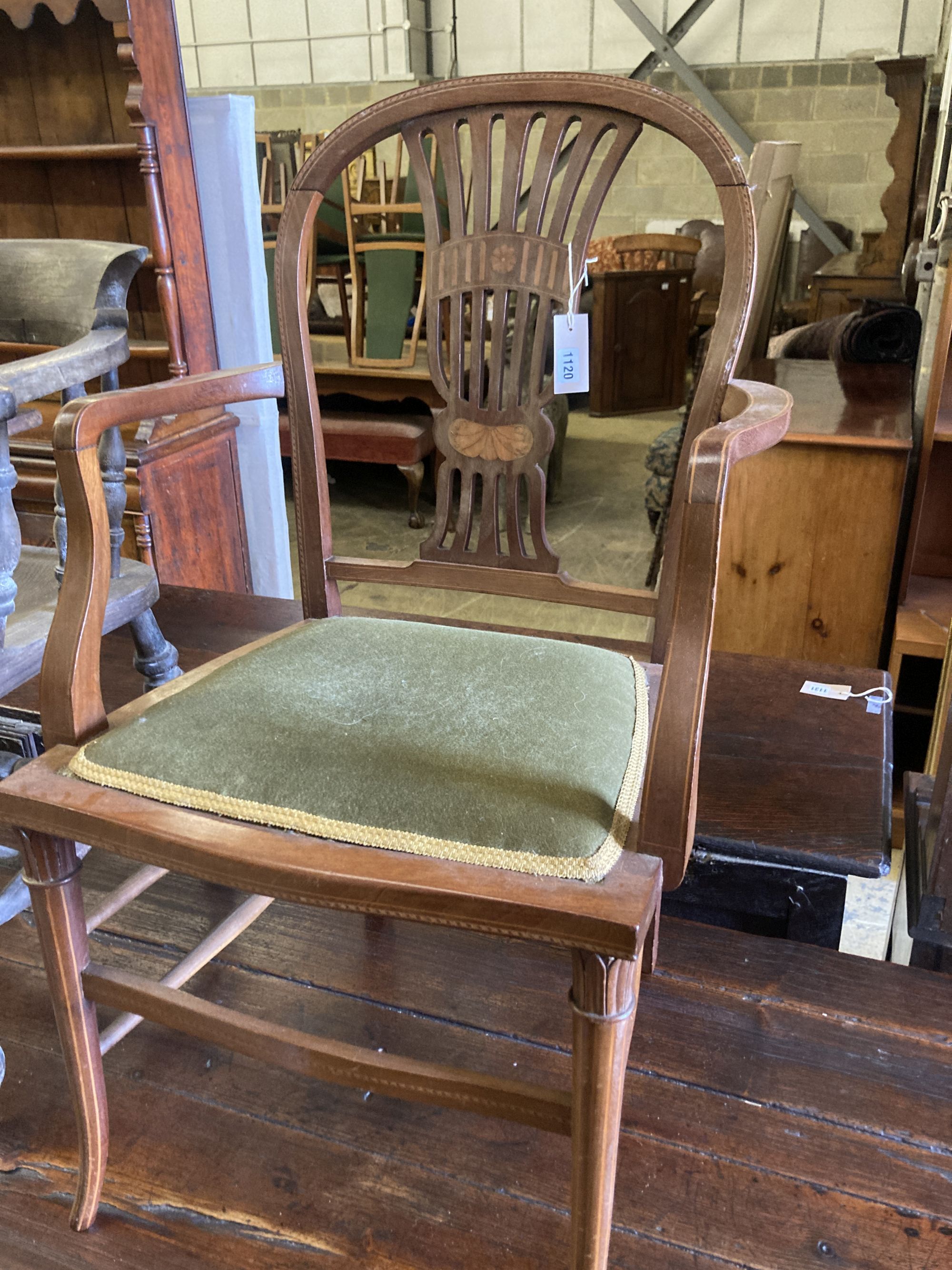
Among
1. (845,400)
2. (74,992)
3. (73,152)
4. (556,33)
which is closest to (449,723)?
(74,992)

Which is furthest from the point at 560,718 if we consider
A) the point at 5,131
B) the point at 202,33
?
the point at 202,33

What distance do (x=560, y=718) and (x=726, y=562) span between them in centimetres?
161

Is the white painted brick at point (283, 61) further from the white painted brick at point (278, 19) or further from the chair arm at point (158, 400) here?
the chair arm at point (158, 400)

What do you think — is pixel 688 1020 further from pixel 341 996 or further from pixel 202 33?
pixel 202 33

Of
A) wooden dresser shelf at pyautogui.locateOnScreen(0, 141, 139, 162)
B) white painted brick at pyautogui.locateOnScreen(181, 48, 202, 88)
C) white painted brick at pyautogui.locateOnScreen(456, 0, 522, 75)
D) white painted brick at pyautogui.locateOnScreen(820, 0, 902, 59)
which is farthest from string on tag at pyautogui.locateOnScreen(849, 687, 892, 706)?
white painted brick at pyautogui.locateOnScreen(181, 48, 202, 88)

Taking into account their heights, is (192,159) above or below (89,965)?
above

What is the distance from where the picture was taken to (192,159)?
2309 millimetres

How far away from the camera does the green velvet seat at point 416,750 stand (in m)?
0.73

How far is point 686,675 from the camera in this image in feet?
2.40

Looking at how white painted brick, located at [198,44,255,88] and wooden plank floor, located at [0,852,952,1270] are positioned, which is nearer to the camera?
wooden plank floor, located at [0,852,952,1270]

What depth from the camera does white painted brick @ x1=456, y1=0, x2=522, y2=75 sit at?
21.8 feet

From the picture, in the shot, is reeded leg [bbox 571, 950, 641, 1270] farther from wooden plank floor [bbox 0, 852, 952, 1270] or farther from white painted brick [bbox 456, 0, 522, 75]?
white painted brick [bbox 456, 0, 522, 75]

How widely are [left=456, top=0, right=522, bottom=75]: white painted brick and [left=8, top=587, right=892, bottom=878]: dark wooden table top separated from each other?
612 cm

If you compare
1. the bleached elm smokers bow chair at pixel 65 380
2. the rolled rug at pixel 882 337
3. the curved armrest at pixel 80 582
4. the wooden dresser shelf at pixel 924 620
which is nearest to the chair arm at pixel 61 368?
the bleached elm smokers bow chair at pixel 65 380
